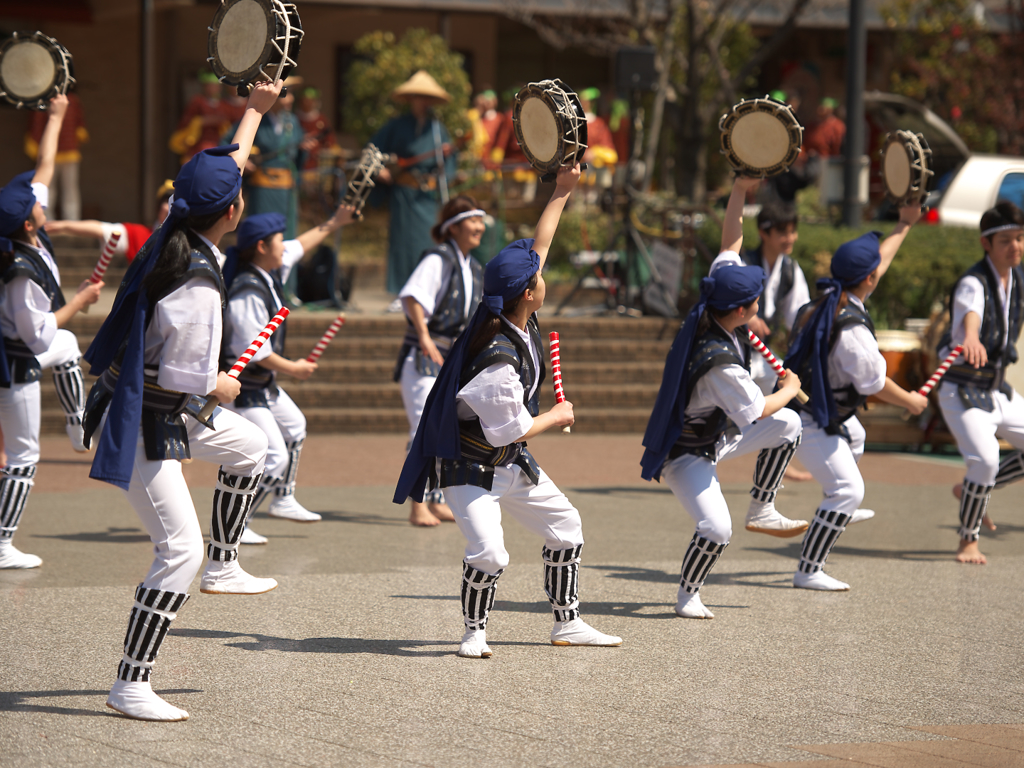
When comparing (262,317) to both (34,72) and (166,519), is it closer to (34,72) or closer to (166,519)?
(34,72)

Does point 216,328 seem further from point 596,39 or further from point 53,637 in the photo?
point 596,39

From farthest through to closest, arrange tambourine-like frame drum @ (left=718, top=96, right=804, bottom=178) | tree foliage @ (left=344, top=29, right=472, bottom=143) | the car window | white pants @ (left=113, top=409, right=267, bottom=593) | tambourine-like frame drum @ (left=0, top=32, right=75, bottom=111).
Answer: tree foliage @ (left=344, top=29, right=472, bottom=143), the car window, tambourine-like frame drum @ (left=0, top=32, right=75, bottom=111), tambourine-like frame drum @ (left=718, top=96, right=804, bottom=178), white pants @ (left=113, top=409, right=267, bottom=593)

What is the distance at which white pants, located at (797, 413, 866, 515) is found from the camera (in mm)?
6406

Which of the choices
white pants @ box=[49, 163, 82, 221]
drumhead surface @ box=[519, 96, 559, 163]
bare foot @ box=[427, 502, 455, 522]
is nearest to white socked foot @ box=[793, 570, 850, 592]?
bare foot @ box=[427, 502, 455, 522]

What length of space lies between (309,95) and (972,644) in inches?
476

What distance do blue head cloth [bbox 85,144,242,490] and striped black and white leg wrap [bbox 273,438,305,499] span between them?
3057 millimetres

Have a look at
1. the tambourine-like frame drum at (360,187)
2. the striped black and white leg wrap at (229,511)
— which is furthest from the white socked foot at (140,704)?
the tambourine-like frame drum at (360,187)

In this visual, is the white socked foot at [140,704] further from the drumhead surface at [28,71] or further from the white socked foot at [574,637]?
the drumhead surface at [28,71]

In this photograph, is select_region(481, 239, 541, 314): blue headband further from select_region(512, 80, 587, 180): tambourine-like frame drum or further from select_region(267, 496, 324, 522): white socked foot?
select_region(267, 496, 324, 522): white socked foot

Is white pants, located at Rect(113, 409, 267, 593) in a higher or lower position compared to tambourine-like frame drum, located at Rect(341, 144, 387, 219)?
lower

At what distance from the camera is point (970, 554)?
23.6 feet

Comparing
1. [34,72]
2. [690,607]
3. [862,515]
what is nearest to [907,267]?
[862,515]

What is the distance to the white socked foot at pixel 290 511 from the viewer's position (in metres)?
7.83

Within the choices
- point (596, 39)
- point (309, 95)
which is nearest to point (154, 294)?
point (309, 95)
